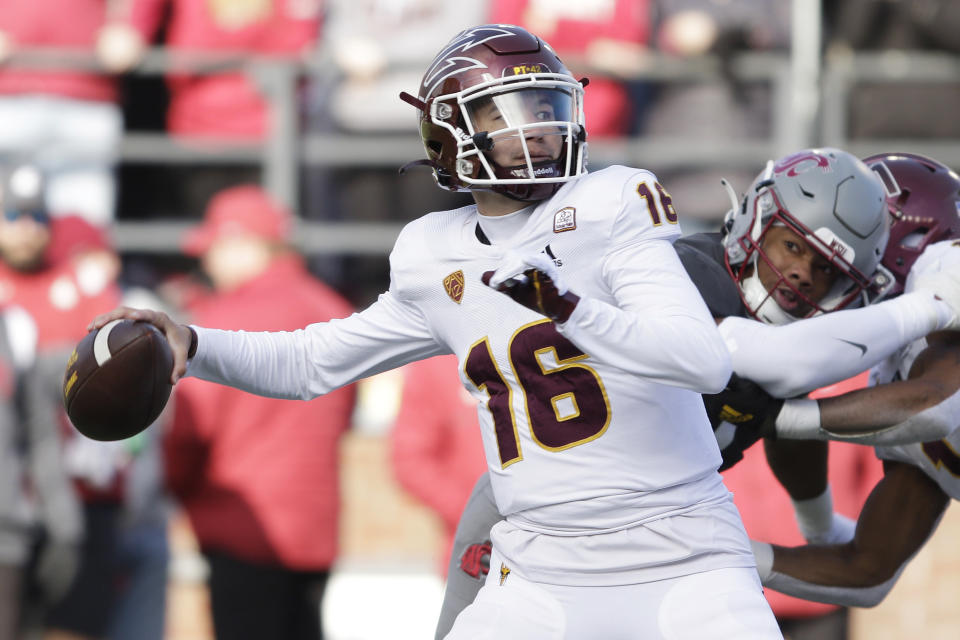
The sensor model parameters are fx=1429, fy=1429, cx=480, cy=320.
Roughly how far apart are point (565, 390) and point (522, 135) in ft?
1.85

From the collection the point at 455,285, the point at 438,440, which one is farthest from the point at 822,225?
the point at 438,440

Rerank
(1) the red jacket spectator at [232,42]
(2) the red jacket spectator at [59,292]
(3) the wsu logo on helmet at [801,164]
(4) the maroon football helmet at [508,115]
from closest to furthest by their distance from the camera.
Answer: (4) the maroon football helmet at [508,115]
(3) the wsu logo on helmet at [801,164]
(2) the red jacket spectator at [59,292]
(1) the red jacket spectator at [232,42]

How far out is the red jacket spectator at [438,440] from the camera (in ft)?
17.4

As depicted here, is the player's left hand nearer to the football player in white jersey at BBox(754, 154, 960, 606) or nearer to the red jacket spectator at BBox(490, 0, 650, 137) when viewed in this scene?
the football player in white jersey at BBox(754, 154, 960, 606)

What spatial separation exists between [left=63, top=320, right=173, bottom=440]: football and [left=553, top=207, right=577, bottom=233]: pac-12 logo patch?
2.93ft

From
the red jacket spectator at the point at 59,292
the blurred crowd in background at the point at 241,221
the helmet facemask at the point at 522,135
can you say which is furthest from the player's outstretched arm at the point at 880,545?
the red jacket spectator at the point at 59,292

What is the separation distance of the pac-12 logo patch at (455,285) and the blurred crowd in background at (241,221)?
6.79 ft

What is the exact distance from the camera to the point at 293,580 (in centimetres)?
535

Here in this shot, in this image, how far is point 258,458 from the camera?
17.4 feet

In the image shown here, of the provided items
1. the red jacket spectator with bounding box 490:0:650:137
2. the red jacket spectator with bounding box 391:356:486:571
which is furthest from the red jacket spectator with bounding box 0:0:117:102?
the red jacket spectator with bounding box 391:356:486:571

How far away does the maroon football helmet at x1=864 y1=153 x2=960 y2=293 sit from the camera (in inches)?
145

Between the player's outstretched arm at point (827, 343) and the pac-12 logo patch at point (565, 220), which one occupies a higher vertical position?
the pac-12 logo patch at point (565, 220)

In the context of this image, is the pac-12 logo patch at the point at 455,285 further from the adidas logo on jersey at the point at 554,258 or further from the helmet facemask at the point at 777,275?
the helmet facemask at the point at 777,275

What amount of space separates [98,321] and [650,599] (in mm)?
1344
